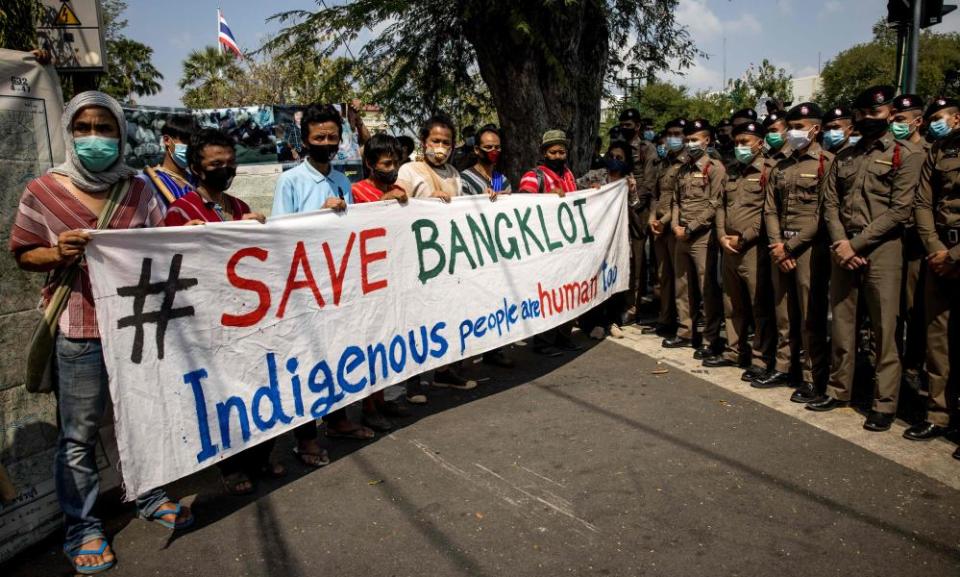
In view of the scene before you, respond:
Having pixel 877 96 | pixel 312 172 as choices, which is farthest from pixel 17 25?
pixel 877 96

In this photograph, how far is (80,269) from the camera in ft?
9.75

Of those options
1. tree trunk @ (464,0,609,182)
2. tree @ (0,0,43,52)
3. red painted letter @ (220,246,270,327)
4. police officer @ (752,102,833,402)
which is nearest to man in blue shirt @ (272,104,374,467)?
red painted letter @ (220,246,270,327)

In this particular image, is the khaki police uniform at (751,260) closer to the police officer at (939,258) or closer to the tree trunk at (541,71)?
the police officer at (939,258)

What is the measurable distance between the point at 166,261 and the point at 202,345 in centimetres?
44

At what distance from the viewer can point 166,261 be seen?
3.10 m

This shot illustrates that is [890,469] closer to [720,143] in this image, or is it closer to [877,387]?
[877,387]

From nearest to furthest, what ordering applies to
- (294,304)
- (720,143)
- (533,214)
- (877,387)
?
(294,304), (877,387), (533,214), (720,143)

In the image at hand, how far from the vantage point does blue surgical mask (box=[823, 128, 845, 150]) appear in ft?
15.2

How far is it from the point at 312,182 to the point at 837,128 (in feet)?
11.9

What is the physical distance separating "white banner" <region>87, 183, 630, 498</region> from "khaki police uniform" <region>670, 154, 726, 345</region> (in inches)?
57.4

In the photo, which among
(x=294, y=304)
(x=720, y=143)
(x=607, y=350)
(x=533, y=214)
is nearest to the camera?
(x=294, y=304)

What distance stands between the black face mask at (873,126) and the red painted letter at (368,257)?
3226 mm

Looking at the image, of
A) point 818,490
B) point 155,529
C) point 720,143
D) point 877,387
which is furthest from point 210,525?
point 720,143

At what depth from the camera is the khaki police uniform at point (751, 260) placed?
212 inches
